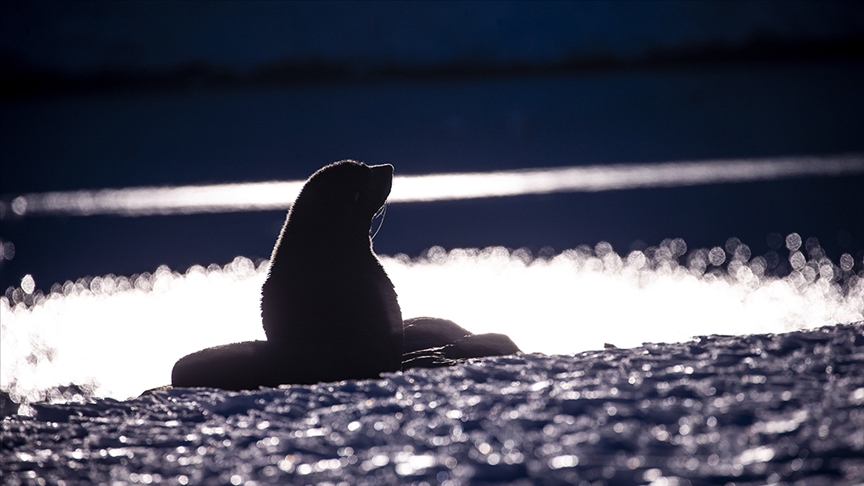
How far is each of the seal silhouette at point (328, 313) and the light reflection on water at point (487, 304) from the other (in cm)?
247

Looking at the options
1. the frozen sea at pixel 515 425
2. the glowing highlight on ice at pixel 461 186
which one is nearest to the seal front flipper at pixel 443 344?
the frozen sea at pixel 515 425

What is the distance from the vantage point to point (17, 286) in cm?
1141

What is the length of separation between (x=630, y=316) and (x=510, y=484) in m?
6.85

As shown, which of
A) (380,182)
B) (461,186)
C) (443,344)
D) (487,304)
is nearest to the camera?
(380,182)

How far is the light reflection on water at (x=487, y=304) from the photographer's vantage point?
26.8 feet

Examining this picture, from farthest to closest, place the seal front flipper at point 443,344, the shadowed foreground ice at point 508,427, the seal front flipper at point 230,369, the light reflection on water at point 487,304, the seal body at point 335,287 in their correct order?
the light reflection on water at point 487,304, the seal front flipper at point 443,344, the seal body at point 335,287, the seal front flipper at point 230,369, the shadowed foreground ice at point 508,427

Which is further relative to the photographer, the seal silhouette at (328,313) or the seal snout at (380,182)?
the seal snout at (380,182)

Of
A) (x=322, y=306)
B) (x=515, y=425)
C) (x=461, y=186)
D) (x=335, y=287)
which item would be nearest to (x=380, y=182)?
(x=335, y=287)

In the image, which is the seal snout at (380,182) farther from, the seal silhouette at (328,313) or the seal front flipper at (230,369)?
the seal front flipper at (230,369)

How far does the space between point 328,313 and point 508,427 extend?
73.1 inches

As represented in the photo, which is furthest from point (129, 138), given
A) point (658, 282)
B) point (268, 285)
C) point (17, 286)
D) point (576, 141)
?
point (268, 285)

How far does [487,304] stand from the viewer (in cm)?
1016

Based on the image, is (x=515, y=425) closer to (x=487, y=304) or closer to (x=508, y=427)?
(x=508, y=427)

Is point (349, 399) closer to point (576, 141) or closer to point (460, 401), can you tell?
point (460, 401)
